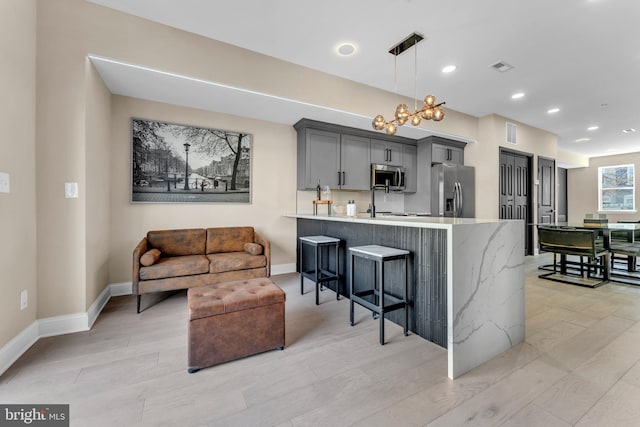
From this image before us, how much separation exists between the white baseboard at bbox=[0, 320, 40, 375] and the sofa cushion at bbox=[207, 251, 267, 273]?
143 cm

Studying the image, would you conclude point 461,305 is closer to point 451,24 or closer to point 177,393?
point 177,393

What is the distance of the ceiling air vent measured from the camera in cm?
555

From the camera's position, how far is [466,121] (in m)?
5.32

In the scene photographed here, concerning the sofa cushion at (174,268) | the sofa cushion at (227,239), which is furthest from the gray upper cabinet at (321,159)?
the sofa cushion at (174,268)

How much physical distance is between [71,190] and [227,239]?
174 centimetres

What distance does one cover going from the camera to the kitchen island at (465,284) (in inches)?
69.2

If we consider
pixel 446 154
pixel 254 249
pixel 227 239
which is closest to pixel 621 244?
pixel 446 154

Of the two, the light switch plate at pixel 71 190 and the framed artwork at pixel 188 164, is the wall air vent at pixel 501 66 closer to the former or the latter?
the framed artwork at pixel 188 164

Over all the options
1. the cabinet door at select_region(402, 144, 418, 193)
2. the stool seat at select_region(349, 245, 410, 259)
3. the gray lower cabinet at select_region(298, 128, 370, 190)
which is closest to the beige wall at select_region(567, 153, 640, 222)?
the cabinet door at select_region(402, 144, 418, 193)

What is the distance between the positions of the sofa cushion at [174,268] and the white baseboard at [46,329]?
52cm

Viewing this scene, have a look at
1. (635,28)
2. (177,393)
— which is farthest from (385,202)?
(177,393)

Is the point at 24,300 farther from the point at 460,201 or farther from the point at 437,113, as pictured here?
the point at 460,201

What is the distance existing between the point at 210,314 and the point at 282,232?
106 inches

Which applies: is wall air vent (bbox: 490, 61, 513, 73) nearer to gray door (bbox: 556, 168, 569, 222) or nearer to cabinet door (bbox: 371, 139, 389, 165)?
cabinet door (bbox: 371, 139, 389, 165)
